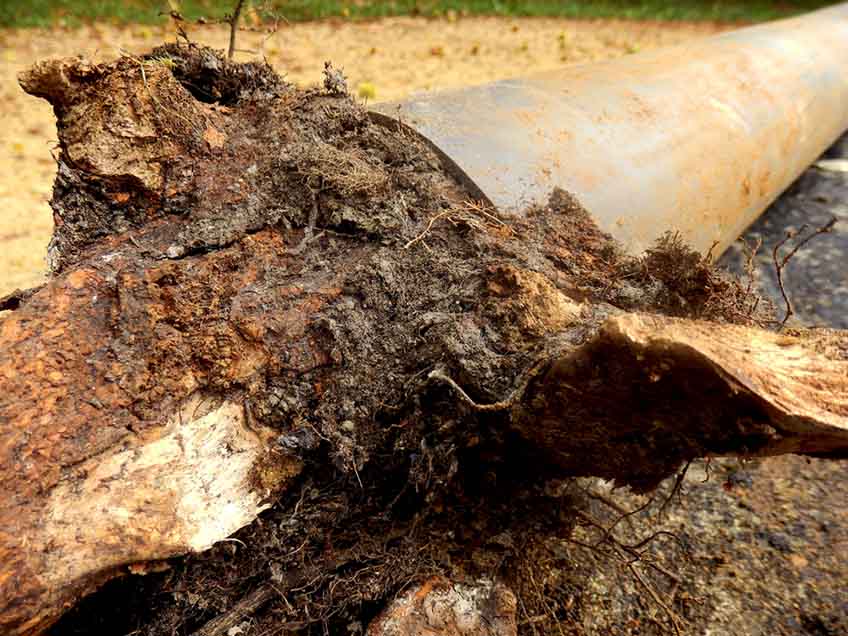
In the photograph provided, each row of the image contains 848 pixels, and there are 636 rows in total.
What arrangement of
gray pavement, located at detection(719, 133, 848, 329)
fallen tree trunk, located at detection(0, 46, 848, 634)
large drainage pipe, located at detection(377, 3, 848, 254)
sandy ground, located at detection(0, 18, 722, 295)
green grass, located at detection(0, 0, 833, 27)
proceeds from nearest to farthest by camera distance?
fallen tree trunk, located at detection(0, 46, 848, 634), large drainage pipe, located at detection(377, 3, 848, 254), gray pavement, located at detection(719, 133, 848, 329), sandy ground, located at detection(0, 18, 722, 295), green grass, located at detection(0, 0, 833, 27)

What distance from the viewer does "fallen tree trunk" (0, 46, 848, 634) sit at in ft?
3.18

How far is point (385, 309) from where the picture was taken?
1285 mm

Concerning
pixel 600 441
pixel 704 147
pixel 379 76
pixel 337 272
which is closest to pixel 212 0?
pixel 379 76

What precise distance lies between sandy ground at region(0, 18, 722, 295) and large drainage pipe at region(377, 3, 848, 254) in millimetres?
2343

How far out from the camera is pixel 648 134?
2.02m

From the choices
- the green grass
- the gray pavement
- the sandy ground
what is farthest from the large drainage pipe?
the green grass

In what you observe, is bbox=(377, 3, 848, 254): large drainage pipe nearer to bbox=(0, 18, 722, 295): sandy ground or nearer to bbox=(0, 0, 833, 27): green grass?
bbox=(0, 18, 722, 295): sandy ground

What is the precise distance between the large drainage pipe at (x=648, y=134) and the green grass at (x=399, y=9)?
2.97m

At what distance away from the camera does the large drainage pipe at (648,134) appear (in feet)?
5.49

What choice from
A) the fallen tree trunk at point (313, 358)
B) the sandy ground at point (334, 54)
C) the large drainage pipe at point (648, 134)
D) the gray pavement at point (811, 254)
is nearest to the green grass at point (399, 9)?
the sandy ground at point (334, 54)

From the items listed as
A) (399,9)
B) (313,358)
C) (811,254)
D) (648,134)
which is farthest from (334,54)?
(313,358)

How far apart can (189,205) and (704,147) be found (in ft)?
5.30

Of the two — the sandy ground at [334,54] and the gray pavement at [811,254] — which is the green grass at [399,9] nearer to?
the sandy ground at [334,54]

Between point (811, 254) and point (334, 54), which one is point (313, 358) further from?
point (334, 54)
